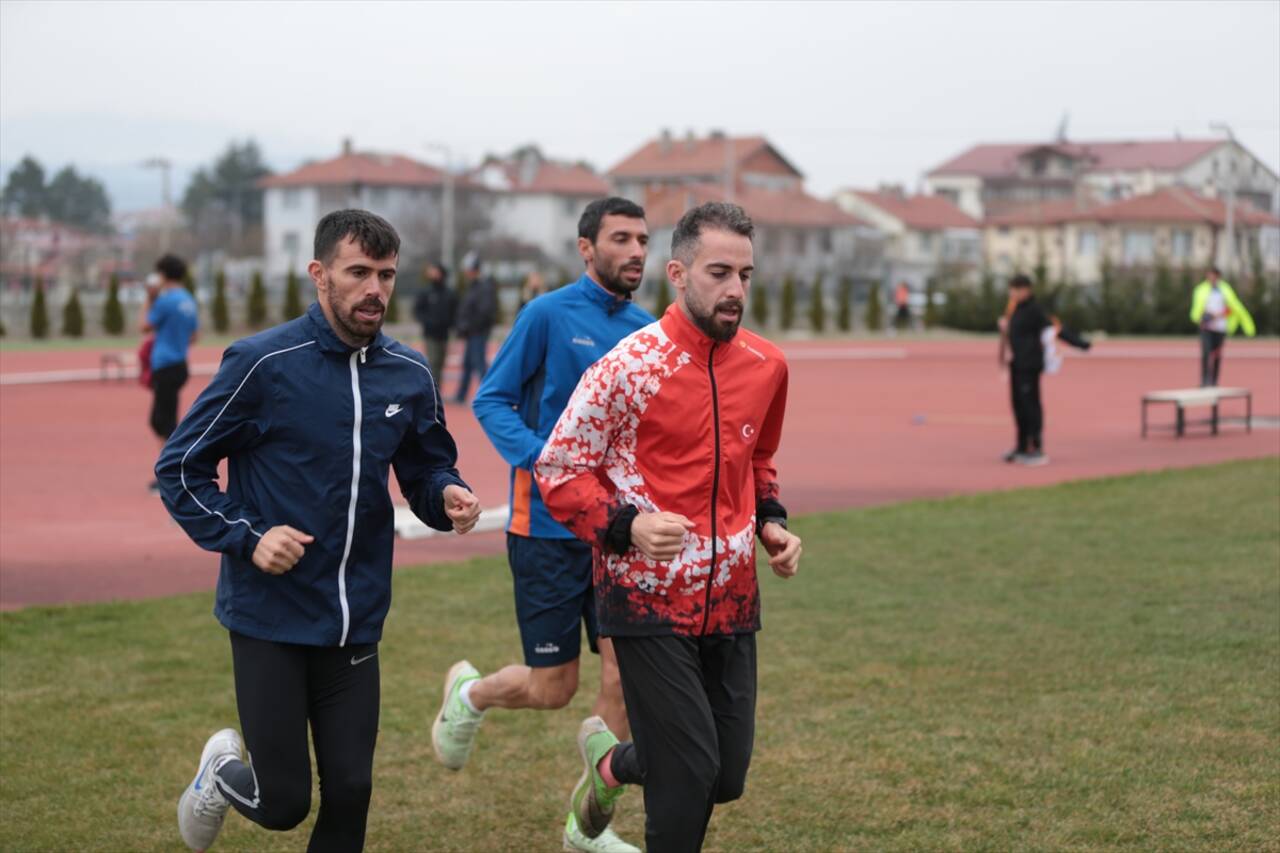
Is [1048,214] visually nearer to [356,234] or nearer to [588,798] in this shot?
[588,798]

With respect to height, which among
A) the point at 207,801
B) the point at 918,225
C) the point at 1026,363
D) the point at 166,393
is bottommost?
the point at 207,801

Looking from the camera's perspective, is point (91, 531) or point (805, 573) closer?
point (805, 573)

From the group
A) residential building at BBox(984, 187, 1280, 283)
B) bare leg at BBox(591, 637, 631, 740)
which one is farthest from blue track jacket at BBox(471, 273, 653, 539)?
residential building at BBox(984, 187, 1280, 283)

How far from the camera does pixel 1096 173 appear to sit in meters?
56.7

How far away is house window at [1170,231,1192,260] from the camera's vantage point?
45500 millimetres

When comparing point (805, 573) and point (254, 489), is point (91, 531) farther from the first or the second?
point (254, 489)

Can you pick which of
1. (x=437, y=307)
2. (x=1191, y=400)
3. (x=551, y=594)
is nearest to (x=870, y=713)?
(x=551, y=594)

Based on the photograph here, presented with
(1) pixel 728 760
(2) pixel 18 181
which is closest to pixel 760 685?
(1) pixel 728 760

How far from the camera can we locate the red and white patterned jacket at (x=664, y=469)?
451 centimetres

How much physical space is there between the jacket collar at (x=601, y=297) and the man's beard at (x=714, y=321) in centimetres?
162

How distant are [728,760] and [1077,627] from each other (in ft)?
18.0

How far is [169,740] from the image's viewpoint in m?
7.35

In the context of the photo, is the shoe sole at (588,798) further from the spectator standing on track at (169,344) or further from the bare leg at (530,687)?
the spectator standing on track at (169,344)

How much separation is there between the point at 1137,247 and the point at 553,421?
5472cm
